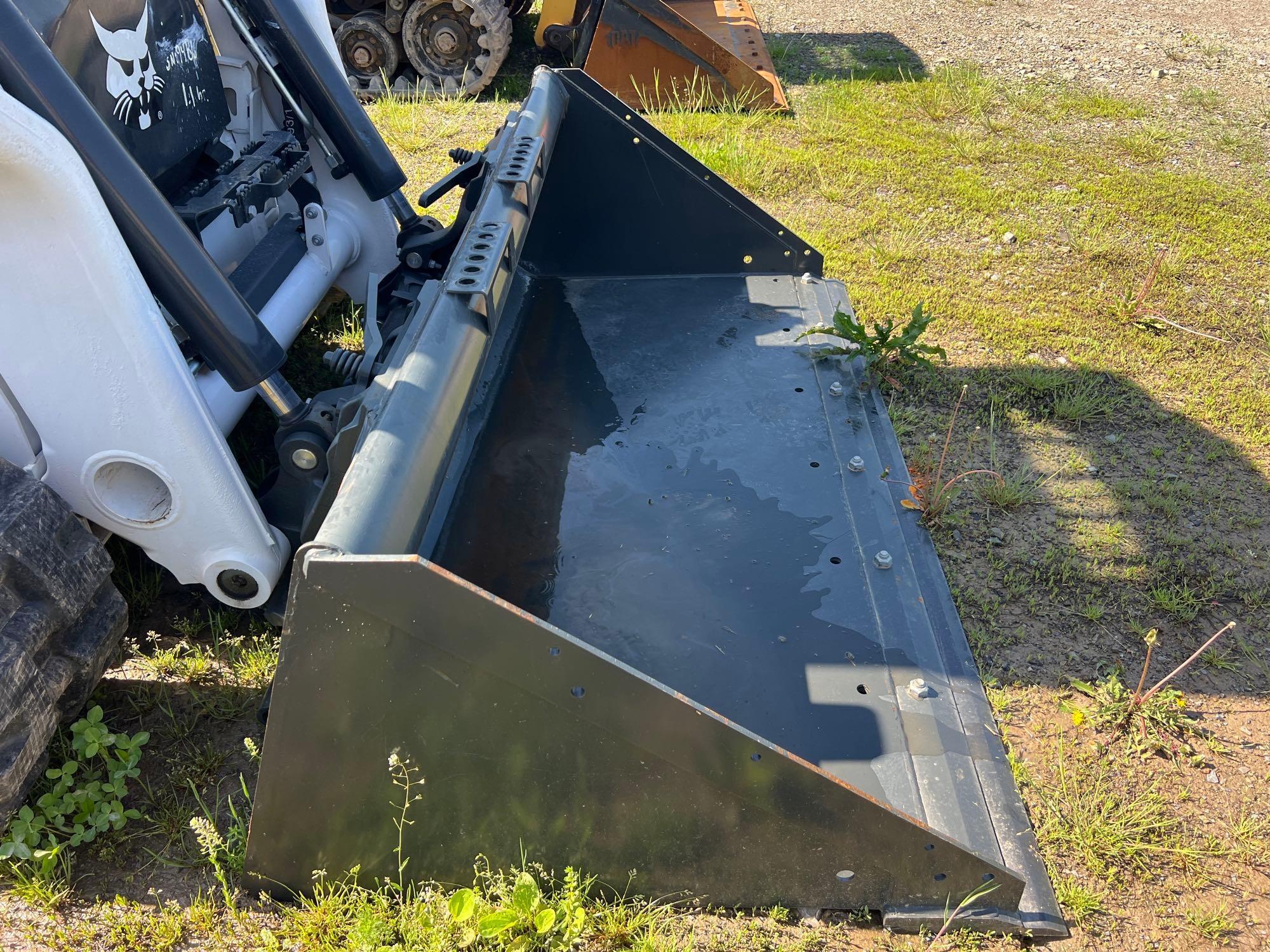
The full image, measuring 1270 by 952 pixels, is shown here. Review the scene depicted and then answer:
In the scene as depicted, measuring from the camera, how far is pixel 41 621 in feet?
5.90

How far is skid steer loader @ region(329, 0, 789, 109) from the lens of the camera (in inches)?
206

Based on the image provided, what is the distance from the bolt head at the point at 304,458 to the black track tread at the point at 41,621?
0.39 metres

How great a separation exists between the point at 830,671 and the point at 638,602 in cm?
41

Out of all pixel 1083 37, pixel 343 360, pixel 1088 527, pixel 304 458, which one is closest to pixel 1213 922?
pixel 1088 527

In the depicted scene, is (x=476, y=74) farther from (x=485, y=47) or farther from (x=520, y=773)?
(x=520, y=773)

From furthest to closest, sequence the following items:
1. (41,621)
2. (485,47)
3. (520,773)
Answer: (485,47)
(41,621)
(520,773)

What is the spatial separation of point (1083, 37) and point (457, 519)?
6.70m

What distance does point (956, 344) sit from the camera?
362cm

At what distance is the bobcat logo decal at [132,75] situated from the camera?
7.09ft

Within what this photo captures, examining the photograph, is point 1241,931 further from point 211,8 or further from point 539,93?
point 211,8

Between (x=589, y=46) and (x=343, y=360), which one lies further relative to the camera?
(x=589, y=46)

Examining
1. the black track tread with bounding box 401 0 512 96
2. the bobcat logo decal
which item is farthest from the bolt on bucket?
the black track tread with bounding box 401 0 512 96

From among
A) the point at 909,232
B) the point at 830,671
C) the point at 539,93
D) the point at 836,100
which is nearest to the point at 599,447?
the point at 830,671

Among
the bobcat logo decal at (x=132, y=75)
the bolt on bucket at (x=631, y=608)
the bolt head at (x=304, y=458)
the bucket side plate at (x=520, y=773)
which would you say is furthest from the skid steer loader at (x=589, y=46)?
the bucket side plate at (x=520, y=773)
